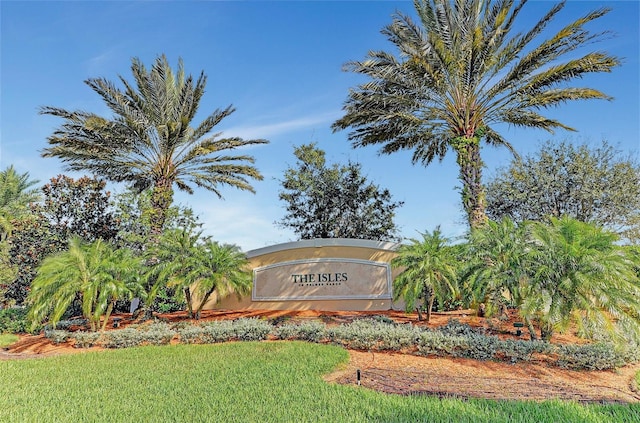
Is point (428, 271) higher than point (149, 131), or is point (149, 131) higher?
point (149, 131)

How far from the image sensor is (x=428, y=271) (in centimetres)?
1023

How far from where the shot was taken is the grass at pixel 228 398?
4.41 m

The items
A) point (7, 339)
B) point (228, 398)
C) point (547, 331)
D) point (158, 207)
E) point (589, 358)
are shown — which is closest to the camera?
point (228, 398)

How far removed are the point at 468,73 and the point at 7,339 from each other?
16627 mm

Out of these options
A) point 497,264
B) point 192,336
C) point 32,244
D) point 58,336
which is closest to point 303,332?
point 192,336

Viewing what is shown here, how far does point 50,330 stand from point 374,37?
1439 centimetres

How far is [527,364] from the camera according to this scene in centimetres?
726

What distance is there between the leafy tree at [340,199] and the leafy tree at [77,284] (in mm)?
13080

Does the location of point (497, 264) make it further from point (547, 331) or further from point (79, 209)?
point (79, 209)

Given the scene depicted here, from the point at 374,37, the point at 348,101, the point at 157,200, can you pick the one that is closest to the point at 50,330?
the point at 157,200

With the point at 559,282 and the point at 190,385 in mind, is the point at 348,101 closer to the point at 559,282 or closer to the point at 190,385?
the point at 559,282

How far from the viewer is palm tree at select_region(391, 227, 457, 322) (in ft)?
33.2

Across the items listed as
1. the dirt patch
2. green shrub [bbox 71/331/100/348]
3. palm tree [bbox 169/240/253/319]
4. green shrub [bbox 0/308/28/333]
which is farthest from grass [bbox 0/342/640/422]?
green shrub [bbox 0/308/28/333]

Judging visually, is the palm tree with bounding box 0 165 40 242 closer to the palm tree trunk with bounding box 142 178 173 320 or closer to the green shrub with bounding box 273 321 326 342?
the palm tree trunk with bounding box 142 178 173 320
